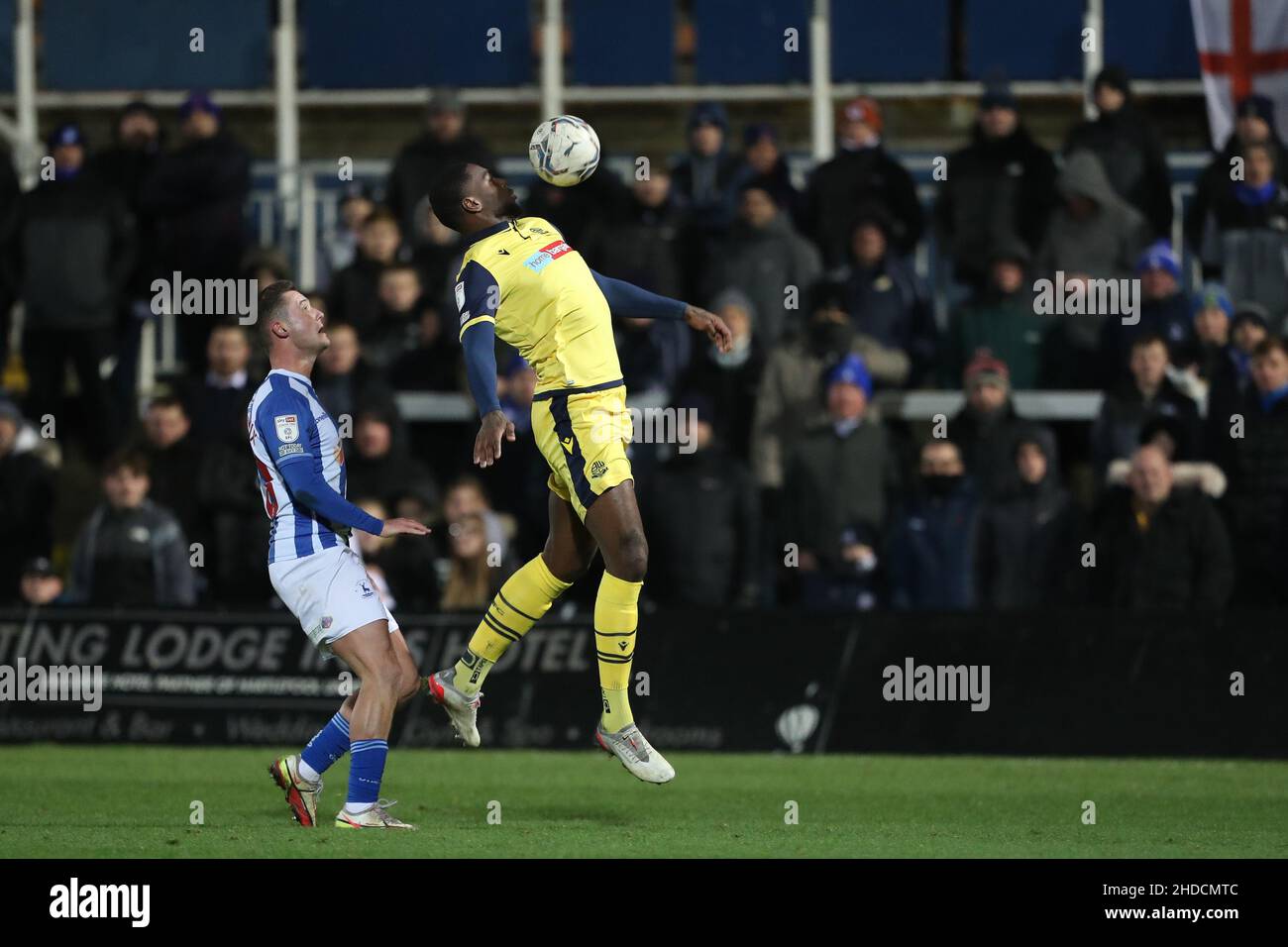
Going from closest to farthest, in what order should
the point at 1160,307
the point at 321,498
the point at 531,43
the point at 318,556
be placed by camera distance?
the point at 321,498
the point at 318,556
the point at 1160,307
the point at 531,43

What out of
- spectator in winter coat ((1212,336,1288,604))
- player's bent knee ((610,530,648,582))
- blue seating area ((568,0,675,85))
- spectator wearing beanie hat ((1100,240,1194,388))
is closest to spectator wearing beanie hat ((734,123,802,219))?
spectator wearing beanie hat ((1100,240,1194,388))

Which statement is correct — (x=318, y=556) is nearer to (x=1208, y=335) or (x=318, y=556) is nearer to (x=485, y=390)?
(x=485, y=390)

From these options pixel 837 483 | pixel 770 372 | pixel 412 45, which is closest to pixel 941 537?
pixel 837 483

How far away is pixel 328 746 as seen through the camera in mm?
9648

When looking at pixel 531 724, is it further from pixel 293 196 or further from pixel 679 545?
pixel 293 196

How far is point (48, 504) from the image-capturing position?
16.2 metres

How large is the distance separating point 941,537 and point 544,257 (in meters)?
5.49

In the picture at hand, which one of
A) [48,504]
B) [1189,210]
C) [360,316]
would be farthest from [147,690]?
[1189,210]

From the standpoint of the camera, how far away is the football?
9984mm

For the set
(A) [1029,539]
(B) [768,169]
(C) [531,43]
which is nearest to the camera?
(A) [1029,539]

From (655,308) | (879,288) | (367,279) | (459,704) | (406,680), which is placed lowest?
(459,704)

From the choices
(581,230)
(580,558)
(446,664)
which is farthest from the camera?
(581,230)

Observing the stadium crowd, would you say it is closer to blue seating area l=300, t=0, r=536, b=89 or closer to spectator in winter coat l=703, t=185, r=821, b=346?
spectator in winter coat l=703, t=185, r=821, b=346
